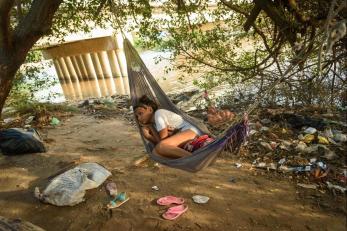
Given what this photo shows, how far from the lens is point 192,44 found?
558cm

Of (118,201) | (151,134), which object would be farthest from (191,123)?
(118,201)

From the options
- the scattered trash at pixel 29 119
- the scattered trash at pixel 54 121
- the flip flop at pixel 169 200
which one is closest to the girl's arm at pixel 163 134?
the flip flop at pixel 169 200

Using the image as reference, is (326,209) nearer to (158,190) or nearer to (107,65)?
(158,190)

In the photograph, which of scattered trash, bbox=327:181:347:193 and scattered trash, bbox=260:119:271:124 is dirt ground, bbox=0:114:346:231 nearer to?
scattered trash, bbox=327:181:347:193

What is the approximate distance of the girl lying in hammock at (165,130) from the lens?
2.86m

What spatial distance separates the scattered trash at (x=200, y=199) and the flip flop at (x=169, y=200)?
0.11 meters

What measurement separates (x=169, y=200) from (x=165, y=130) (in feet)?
1.95

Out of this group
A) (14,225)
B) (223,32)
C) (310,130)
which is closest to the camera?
(14,225)

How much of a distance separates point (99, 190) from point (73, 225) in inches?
19.1

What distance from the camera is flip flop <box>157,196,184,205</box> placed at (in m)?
2.87

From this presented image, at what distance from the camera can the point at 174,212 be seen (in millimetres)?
2723

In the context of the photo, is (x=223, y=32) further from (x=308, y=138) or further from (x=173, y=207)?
(x=173, y=207)

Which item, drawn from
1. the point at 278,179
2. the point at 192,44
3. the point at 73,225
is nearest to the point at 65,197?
the point at 73,225

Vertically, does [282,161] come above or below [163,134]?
below
